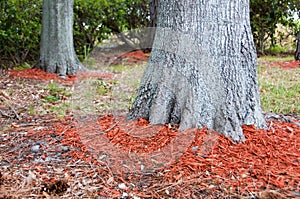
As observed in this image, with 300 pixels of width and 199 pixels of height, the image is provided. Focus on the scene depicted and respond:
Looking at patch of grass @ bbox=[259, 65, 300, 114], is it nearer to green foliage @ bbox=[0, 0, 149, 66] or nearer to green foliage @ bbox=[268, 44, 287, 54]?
green foliage @ bbox=[268, 44, 287, 54]

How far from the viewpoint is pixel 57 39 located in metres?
6.79

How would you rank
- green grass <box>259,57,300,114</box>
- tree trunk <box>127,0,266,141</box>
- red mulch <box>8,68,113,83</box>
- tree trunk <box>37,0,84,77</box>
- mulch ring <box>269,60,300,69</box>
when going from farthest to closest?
mulch ring <box>269,60,300,69</box>, tree trunk <box>37,0,84,77</box>, red mulch <box>8,68,113,83</box>, green grass <box>259,57,300,114</box>, tree trunk <box>127,0,266,141</box>

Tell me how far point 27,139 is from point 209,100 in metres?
1.67

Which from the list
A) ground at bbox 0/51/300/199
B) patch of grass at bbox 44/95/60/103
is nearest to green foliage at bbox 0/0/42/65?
patch of grass at bbox 44/95/60/103

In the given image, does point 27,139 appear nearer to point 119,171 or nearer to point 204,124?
point 119,171

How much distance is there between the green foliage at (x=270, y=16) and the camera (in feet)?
32.3

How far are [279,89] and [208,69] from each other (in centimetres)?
314

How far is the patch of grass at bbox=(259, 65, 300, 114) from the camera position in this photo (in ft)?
15.4

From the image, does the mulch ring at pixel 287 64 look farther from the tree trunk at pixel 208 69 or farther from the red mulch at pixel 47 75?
the tree trunk at pixel 208 69

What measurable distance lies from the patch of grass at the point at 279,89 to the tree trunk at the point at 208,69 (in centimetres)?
168

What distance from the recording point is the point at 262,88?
582 centimetres

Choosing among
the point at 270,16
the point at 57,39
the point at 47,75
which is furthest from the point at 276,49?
the point at 47,75

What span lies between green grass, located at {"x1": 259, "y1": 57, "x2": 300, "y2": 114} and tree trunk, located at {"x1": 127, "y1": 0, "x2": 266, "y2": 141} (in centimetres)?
168

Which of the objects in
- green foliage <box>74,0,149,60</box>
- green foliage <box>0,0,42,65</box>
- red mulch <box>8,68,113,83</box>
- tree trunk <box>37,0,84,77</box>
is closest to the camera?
red mulch <box>8,68,113,83</box>
